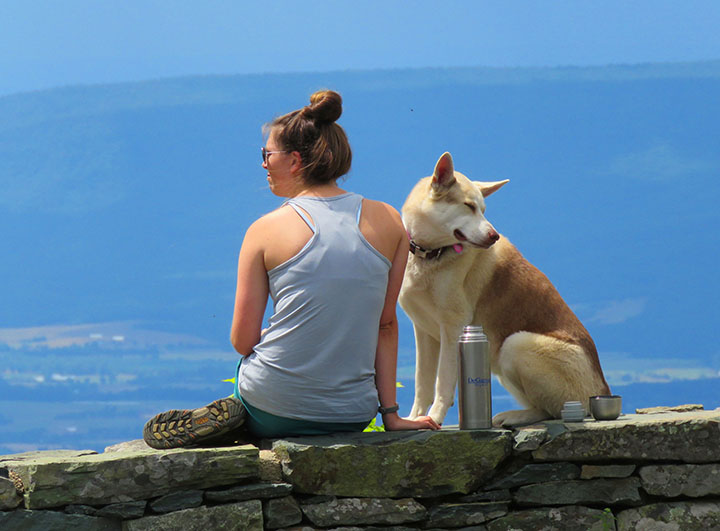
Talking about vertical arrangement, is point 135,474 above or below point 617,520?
above

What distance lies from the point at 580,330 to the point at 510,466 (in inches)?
33.2

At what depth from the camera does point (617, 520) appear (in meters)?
3.17

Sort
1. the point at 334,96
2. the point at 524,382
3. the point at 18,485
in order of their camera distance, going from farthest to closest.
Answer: the point at 524,382 < the point at 334,96 < the point at 18,485

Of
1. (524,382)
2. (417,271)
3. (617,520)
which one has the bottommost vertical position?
(617,520)

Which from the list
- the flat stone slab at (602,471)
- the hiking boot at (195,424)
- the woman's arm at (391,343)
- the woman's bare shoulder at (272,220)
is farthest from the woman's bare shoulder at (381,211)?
the flat stone slab at (602,471)

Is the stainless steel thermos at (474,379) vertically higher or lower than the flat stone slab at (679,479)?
higher

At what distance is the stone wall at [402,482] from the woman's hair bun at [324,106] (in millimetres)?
1217

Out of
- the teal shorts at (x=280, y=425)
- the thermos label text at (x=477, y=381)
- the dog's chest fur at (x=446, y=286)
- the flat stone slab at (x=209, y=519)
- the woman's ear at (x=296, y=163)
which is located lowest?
the flat stone slab at (x=209, y=519)

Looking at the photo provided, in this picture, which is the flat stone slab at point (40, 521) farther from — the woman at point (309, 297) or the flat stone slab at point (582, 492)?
the flat stone slab at point (582, 492)

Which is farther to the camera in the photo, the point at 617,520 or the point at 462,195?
the point at 462,195

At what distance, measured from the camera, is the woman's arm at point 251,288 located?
2.89m

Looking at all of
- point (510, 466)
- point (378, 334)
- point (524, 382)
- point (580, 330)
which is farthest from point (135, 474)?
point (580, 330)

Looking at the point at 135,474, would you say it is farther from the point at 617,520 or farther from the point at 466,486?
the point at 617,520

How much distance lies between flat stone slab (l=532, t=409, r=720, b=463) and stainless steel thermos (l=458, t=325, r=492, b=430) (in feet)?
0.84
